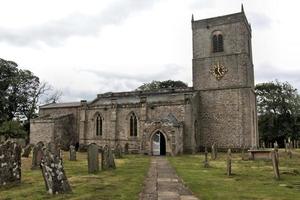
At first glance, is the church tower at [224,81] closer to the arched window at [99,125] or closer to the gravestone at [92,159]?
the arched window at [99,125]

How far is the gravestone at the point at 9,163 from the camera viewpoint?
1150cm

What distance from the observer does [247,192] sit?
10.1m

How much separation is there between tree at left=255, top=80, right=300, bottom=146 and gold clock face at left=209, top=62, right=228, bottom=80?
2212cm

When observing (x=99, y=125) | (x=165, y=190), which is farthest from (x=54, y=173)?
(x=99, y=125)

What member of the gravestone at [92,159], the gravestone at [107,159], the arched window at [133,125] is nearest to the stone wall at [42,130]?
the arched window at [133,125]

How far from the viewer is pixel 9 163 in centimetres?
1182

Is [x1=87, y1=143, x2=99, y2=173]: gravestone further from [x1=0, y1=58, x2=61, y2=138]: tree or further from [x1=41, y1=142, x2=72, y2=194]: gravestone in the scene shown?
[x1=0, y1=58, x2=61, y2=138]: tree

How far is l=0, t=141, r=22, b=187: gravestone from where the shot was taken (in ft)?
37.7

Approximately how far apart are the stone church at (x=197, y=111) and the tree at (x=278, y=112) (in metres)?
16.4

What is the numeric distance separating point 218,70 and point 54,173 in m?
29.7

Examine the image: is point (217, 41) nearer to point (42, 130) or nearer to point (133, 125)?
point (133, 125)

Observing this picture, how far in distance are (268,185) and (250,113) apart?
2506 centimetres

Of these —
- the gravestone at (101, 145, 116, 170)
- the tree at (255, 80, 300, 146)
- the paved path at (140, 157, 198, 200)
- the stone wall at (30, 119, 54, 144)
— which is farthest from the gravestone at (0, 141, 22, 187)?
the tree at (255, 80, 300, 146)

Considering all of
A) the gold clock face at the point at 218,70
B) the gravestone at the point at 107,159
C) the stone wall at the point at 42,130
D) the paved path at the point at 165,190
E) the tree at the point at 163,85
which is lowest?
the paved path at the point at 165,190
